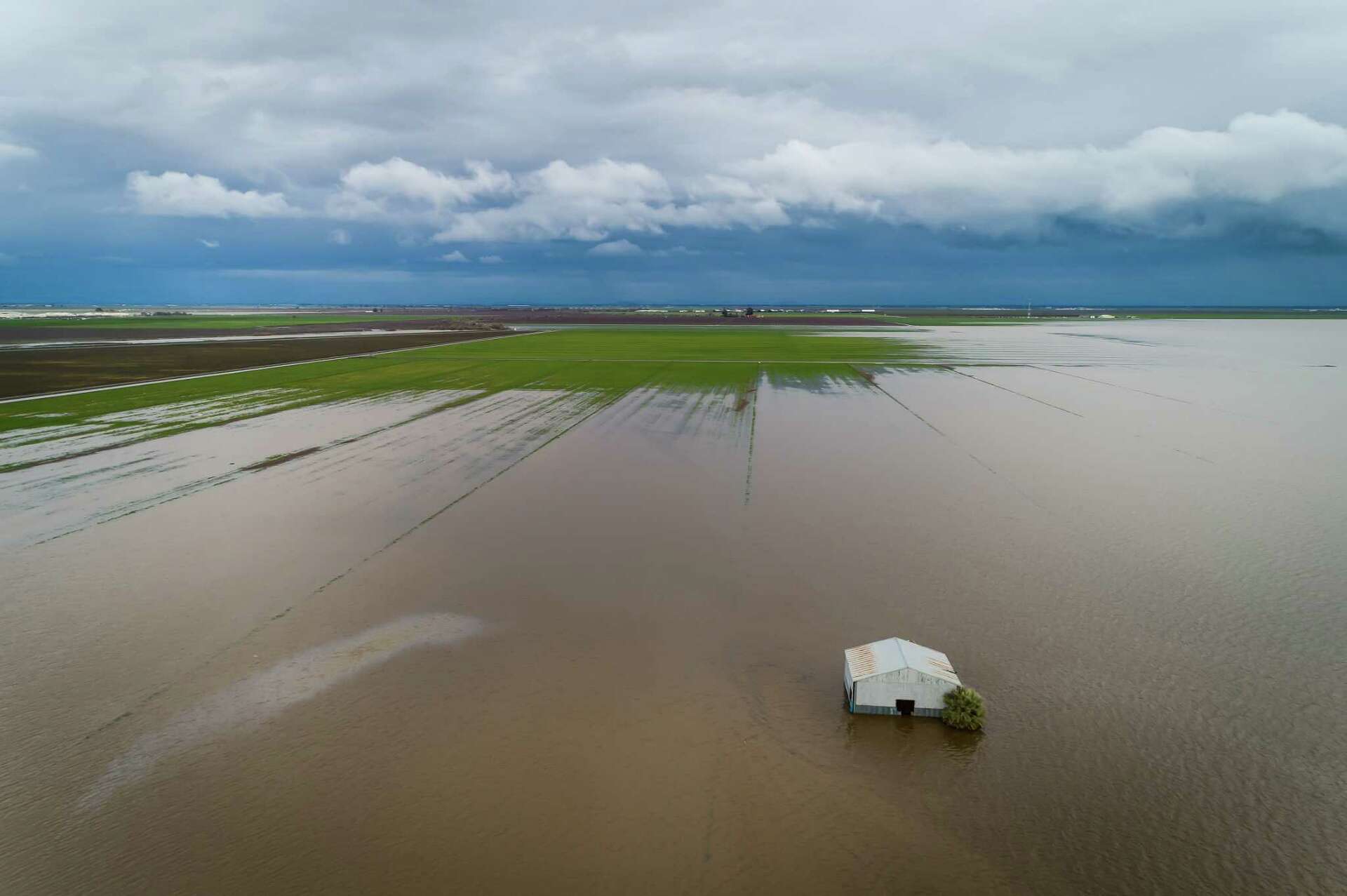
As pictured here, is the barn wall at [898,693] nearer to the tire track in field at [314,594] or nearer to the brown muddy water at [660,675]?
the brown muddy water at [660,675]

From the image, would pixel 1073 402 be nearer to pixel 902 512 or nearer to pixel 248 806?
pixel 902 512

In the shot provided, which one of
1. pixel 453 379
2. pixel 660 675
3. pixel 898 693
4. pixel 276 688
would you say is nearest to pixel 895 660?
pixel 898 693

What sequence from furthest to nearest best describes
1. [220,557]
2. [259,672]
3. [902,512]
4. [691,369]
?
[691,369], [902,512], [220,557], [259,672]

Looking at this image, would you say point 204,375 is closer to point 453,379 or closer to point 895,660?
point 453,379

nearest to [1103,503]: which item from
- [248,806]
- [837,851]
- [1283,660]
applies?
[1283,660]

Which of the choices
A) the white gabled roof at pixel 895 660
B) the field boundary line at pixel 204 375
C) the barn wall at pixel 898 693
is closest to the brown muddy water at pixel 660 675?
the barn wall at pixel 898 693

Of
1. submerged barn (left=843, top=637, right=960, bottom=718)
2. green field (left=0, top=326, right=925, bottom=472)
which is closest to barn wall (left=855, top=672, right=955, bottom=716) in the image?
submerged barn (left=843, top=637, right=960, bottom=718)
